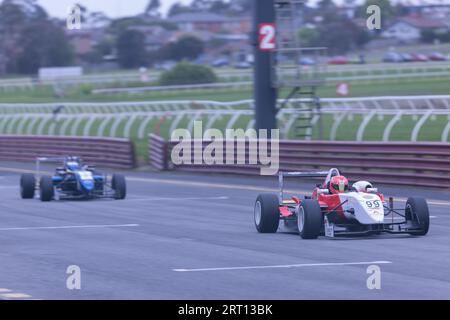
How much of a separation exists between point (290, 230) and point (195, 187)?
416 inches

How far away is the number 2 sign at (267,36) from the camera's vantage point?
29.1 meters

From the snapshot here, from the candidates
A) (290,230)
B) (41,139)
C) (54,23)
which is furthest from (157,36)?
(290,230)

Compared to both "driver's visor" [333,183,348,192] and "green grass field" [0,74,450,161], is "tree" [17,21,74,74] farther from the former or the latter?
"driver's visor" [333,183,348,192]

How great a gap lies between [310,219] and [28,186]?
1045 cm

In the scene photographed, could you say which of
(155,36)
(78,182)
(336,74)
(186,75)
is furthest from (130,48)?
(78,182)

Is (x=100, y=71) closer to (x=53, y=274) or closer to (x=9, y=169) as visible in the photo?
(x=9, y=169)

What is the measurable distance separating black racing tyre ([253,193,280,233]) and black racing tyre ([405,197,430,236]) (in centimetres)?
187

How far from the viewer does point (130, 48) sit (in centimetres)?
7631

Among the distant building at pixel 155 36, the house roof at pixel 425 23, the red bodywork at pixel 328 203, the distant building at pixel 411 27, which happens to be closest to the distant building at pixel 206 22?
the distant building at pixel 155 36

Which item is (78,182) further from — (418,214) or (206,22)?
(206,22)

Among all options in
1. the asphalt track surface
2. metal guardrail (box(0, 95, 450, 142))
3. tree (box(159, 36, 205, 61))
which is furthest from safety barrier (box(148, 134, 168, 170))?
tree (box(159, 36, 205, 61))

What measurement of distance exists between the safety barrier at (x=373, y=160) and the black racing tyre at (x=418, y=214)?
7.32 meters

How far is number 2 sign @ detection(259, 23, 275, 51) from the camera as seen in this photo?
95.3 feet

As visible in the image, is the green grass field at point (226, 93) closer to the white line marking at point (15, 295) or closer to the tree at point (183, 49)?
the tree at point (183, 49)
